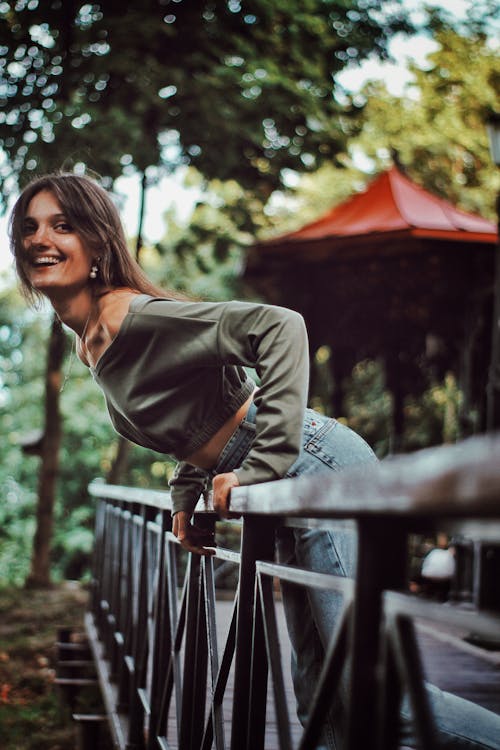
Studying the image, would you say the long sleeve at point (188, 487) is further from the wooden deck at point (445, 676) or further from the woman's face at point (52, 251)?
the wooden deck at point (445, 676)

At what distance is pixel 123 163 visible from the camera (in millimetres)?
10008

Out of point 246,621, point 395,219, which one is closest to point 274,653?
point 246,621

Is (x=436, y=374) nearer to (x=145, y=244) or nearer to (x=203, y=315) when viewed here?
(x=145, y=244)

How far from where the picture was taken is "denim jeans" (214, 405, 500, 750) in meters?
2.02

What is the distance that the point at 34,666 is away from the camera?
809 centimetres

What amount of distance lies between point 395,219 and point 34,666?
233 inches

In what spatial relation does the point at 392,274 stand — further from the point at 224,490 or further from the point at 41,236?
the point at 224,490

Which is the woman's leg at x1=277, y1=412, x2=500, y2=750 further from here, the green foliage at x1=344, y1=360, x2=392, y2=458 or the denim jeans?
the green foliage at x1=344, y1=360, x2=392, y2=458

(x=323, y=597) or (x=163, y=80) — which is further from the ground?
(x=163, y=80)

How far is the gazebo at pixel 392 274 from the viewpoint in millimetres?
10203

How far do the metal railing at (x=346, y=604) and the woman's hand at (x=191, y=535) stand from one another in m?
0.05

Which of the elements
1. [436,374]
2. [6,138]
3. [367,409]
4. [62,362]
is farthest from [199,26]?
[367,409]

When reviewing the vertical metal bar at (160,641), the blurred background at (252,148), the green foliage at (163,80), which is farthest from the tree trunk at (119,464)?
the vertical metal bar at (160,641)

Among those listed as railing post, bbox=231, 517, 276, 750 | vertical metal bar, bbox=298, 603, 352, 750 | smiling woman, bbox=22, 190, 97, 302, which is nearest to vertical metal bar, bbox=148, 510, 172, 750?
smiling woman, bbox=22, 190, 97, 302
